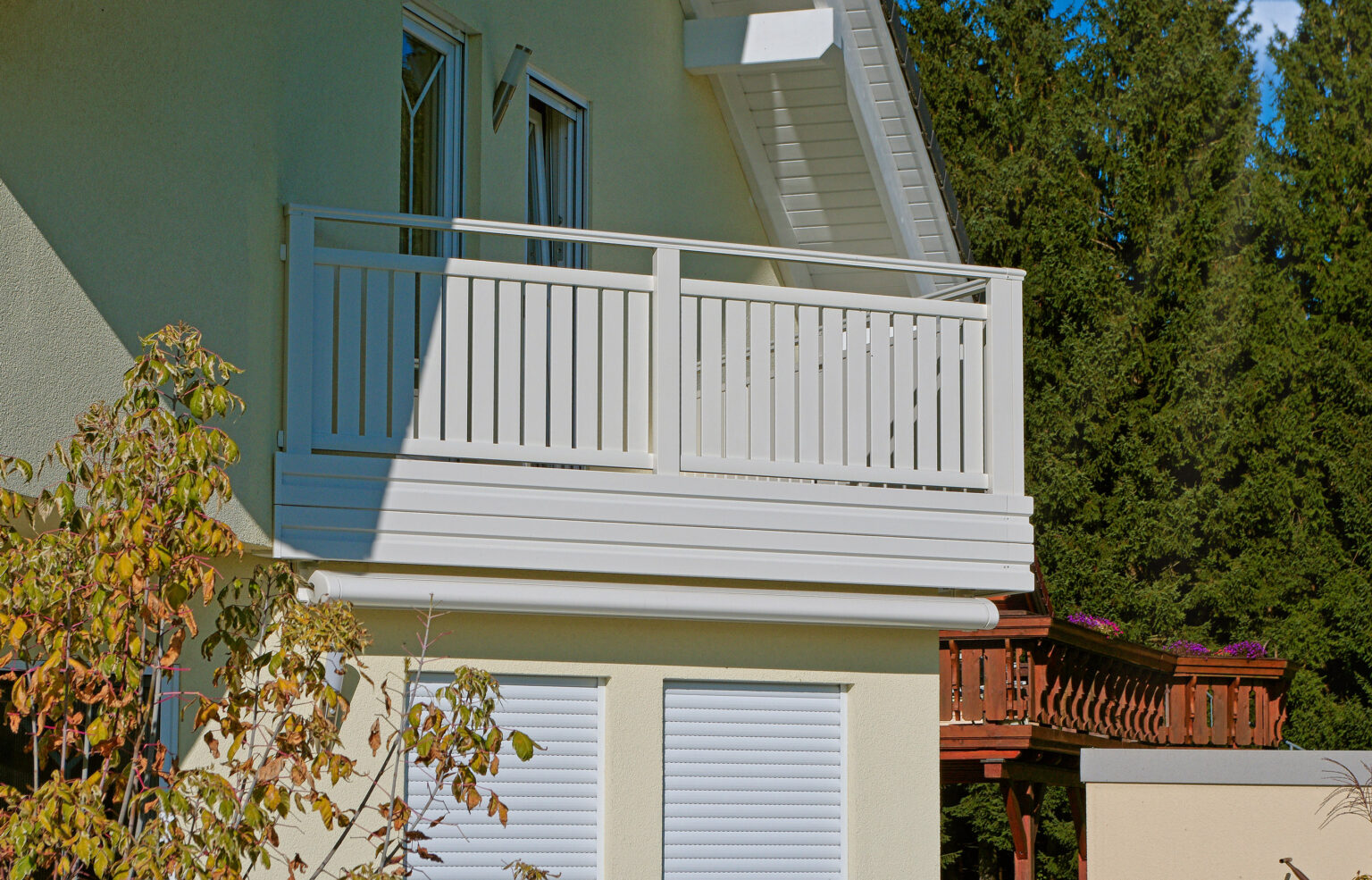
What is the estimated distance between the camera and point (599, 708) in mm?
8422

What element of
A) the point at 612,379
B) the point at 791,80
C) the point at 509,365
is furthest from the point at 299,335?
the point at 791,80

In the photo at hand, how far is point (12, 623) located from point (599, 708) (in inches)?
160

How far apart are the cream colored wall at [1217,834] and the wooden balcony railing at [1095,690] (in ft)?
17.0

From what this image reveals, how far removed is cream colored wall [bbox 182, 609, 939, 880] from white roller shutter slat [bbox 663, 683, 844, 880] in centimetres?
10

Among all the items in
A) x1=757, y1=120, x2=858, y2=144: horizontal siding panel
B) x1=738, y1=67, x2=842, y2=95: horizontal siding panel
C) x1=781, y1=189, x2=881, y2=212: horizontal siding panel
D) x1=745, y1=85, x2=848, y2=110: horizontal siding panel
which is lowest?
x1=781, y1=189, x2=881, y2=212: horizontal siding panel

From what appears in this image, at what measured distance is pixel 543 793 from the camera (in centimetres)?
827

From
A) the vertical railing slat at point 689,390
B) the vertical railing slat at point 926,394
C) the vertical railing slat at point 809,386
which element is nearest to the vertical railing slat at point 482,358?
the vertical railing slat at point 689,390

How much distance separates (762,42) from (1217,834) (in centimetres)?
638

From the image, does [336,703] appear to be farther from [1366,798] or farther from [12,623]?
[1366,798]

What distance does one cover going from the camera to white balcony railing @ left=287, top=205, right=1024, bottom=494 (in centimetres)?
791

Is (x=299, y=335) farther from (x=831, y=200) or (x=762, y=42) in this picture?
(x=831, y=200)

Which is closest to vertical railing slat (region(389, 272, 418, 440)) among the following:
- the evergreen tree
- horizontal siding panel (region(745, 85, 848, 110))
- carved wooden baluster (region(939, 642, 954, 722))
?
horizontal siding panel (region(745, 85, 848, 110))

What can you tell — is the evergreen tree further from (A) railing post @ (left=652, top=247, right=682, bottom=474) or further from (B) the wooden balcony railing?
(A) railing post @ (left=652, top=247, right=682, bottom=474)

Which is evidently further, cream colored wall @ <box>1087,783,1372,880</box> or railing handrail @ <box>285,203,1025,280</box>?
cream colored wall @ <box>1087,783,1372,880</box>
